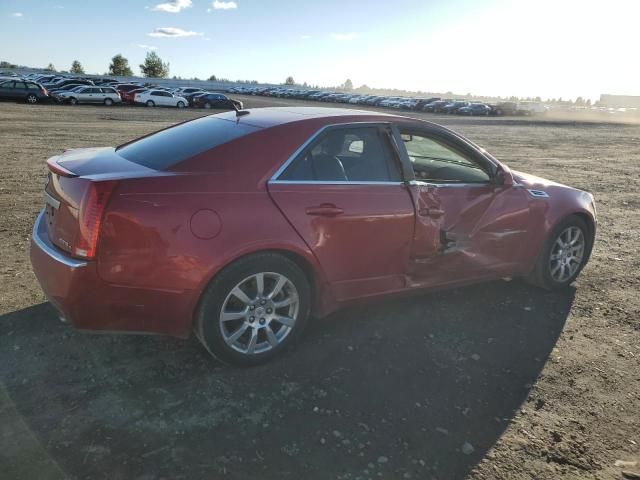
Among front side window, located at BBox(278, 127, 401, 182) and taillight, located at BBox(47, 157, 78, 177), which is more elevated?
A: front side window, located at BBox(278, 127, 401, 182)

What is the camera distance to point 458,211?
14.0 feet

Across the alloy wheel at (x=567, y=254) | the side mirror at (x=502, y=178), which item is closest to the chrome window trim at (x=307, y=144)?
the side mirror at (x=502, y=178)

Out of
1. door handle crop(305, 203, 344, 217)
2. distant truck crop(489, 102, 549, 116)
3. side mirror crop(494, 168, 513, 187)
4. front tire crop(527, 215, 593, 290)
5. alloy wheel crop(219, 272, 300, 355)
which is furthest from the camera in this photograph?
distant truck crop(489, 102, 549, 116)

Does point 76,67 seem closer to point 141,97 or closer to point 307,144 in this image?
point 141,97

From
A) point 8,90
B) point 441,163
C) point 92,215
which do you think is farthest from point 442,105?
point 92,215

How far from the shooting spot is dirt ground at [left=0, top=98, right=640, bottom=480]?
8.87 ft

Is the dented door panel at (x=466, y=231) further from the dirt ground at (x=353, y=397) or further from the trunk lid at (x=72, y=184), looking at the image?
the trunk lid at (x=72, y=184)

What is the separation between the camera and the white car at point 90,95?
36.7 metres

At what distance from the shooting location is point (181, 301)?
317cm

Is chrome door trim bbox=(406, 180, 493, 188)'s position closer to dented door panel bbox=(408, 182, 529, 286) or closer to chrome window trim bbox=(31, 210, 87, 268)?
dented door panel bbox=(408, 182, 529, 286)

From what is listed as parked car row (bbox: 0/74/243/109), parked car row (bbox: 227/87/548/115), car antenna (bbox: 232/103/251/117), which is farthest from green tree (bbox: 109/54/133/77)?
car antenna (bbox: 232/103/251/117)

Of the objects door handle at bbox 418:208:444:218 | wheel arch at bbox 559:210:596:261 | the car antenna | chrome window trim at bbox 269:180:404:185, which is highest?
the car antenna

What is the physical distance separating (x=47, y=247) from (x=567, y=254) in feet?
15.0

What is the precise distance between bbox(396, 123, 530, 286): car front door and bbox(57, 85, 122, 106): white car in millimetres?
38058
